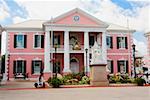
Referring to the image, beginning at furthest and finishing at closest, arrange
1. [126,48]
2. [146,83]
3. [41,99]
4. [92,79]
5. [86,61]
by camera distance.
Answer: [126,48], [86,61], [146,83], [92,79], [41,99]

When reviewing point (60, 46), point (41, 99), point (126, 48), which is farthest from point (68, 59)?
point (41, 99)

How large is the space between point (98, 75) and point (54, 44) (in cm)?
1305

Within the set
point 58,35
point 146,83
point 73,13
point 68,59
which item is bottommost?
point 146,83

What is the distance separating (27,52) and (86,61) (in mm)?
6779

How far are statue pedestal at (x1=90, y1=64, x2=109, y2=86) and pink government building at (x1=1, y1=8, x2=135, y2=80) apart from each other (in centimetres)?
1096

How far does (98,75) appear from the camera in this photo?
67.9 feet

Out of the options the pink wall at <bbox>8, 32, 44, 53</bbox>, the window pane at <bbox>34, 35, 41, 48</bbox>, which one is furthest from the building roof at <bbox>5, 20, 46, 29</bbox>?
the window pane at <bbox>34, 35, 41, 48</bbox>

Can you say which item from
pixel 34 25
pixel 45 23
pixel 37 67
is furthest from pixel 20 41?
pixel 45 23

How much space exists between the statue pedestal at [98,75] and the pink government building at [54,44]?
1096 centimetres

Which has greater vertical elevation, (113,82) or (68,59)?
(68,59)

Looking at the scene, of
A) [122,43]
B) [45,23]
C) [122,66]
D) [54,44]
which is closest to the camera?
[45,23]

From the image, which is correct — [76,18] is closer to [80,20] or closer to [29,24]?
[80,20]

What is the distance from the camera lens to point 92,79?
20.7 m

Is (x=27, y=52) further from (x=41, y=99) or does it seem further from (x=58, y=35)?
(x=41, y=99)
